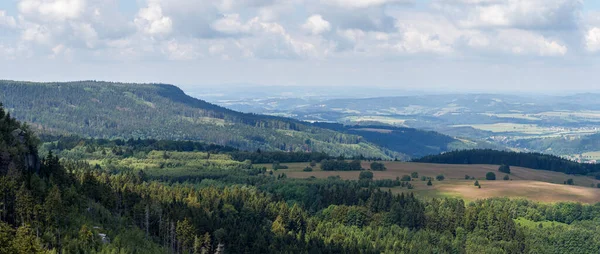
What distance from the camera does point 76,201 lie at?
109m

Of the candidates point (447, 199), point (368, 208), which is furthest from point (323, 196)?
point (447, 199)

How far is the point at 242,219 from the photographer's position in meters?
153

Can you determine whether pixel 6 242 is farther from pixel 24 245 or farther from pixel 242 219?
pixel 242 219

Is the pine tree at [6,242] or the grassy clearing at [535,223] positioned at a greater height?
the pine tree at [6,242]

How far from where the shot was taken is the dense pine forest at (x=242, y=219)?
316ft

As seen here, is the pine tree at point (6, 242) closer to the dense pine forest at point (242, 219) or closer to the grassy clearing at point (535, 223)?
the dense pine forest at point (242, 219)

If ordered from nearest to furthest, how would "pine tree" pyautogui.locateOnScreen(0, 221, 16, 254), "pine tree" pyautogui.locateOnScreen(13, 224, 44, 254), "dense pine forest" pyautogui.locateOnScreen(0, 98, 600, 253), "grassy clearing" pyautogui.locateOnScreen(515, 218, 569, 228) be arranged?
"pine tree" pyautogui.locateOnScreen(0, 221, 16, 254) < "pine tree" pyautogui.locateOnScreen(13, 224, 44, 254) < "dense pine forest" pyautogui.locateOnScreen(0, 98, 600, 253) < "grassy clearing" pyautogui.locateOnScreen(515, 218, 569, 228)

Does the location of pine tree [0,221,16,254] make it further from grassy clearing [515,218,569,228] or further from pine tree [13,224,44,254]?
grassy clearing [515,218,569,228]

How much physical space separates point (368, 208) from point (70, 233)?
99442 millimetres

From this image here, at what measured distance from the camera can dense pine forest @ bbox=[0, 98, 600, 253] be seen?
9631cm

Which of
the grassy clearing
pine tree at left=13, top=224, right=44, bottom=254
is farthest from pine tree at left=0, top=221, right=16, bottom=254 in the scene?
the grassy clearing

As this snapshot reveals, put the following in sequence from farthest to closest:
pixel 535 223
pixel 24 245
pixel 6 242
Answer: pixel 535 223
pixel 6 242
pixel 24 245

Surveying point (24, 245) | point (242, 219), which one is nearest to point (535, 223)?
point (242, 219)

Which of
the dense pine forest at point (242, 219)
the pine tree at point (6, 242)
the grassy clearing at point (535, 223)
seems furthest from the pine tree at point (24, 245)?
the grassy clearing at point (535, 223)
